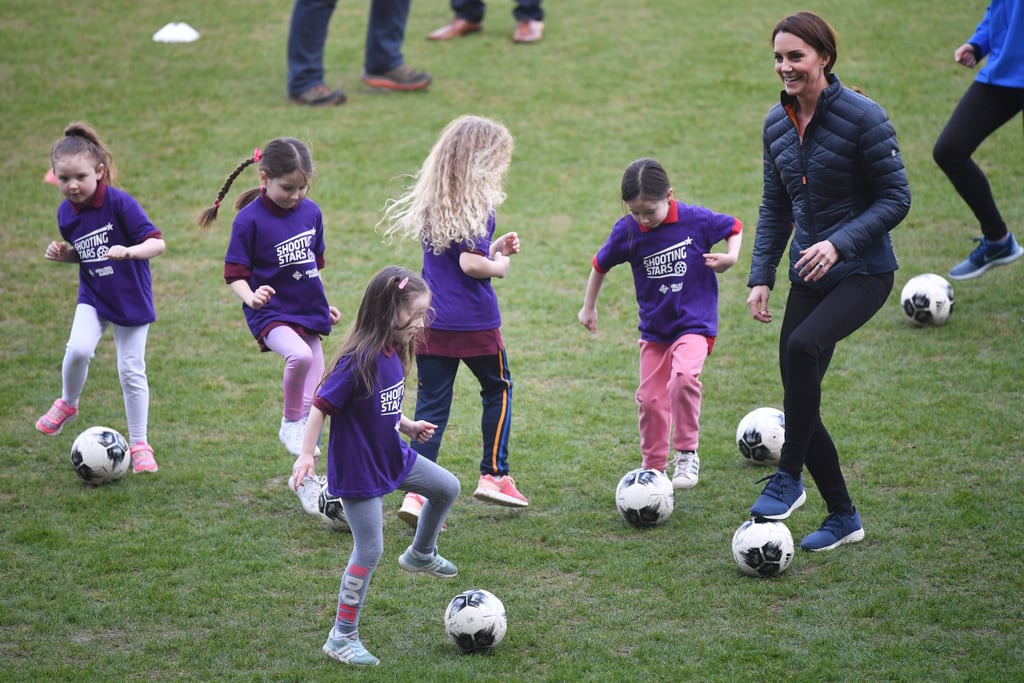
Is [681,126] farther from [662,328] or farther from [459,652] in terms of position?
[459,652]

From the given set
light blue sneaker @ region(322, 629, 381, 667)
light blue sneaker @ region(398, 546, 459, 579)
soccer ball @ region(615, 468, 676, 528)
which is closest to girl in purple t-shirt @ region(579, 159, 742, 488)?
soccer ball @ region(615, 468, 676, 528)

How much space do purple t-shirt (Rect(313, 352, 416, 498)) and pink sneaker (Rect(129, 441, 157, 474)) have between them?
243 centimetres

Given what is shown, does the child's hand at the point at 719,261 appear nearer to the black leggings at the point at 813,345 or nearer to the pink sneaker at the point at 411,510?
the black leggings at the point at 813,345

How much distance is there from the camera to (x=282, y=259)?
21.7 feet

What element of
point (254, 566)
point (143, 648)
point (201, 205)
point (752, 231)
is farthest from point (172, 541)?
point (752, 231)

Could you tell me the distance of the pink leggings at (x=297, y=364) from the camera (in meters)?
6.62

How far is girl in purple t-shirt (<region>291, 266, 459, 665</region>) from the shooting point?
16.3 ft

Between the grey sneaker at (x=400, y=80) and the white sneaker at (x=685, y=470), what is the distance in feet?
27.5

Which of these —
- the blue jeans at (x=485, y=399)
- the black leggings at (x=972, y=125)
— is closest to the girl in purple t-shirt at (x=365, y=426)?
the blue jeans at (x=485, y=399)

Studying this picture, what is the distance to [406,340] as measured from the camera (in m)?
5.21

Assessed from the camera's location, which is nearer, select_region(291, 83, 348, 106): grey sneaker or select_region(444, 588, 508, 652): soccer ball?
select_region(444, 588, 508, 652): soccer ball

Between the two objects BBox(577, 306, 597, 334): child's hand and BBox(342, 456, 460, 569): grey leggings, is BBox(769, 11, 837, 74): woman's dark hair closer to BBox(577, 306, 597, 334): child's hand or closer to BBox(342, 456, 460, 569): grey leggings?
BBox(577, 306, 597, 334): child's hand

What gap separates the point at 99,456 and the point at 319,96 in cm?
761

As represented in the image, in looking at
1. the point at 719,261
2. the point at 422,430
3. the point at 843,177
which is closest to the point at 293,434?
the point at 422,430
